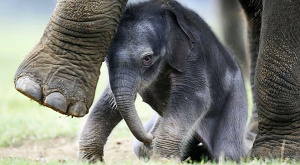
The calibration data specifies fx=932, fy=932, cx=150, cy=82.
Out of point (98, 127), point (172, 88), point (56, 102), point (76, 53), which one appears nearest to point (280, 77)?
point (172, 88)

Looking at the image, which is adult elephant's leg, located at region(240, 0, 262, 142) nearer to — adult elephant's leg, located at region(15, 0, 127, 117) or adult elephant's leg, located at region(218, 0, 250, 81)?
adult elephant's leg, located at region(218, 0, 250, 81)

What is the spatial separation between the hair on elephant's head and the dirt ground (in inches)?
67.3

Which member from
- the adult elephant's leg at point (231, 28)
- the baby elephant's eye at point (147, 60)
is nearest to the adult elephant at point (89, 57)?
the baby elephant's eye at point (147, 60)

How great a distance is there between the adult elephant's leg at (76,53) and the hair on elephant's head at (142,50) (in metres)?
0.21

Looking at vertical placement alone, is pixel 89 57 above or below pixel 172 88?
above

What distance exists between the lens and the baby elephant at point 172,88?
698cm

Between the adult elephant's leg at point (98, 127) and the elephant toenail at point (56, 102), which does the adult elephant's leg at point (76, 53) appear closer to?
the elephant toenail at point (56, 102)

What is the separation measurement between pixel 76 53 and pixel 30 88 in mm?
444

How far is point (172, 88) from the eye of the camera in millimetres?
7426

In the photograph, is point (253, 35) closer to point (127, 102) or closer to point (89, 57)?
point (127, 102)

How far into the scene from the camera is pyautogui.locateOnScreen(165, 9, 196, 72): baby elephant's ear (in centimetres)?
743

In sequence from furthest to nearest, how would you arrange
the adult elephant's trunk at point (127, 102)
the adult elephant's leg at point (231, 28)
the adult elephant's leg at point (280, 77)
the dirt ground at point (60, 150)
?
1. the adult elephant's leg at point (231, 28)
2. the dirt ground at point (60, 150)
3. the adult elephant's leg at point (280, 77)
4. the adult elephant's trunk at point (127, 102)

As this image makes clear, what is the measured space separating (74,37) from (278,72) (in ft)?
5.62

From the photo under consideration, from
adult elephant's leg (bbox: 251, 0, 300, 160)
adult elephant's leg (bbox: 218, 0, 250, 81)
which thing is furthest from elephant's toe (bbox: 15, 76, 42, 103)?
adult elephant's leg (bbox: 218, 0, 250, 81)
